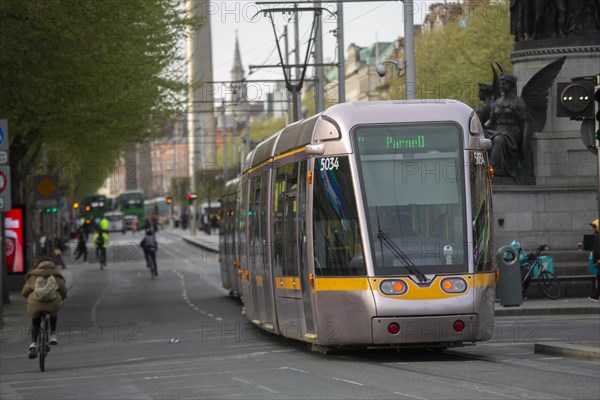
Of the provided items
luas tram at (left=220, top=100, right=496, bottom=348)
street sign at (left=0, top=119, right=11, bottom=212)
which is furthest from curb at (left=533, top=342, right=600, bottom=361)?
street sign at (left=0, top=119, right=11, bottom=212)

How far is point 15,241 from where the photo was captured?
4044cm

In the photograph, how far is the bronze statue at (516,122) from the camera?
31.8 meters

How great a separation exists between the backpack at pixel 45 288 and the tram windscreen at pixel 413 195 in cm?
553

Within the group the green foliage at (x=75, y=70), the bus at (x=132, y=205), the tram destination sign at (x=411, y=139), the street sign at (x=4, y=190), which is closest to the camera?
the tram destination sign at (x=411, y=139)

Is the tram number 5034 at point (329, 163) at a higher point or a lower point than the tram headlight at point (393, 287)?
higher

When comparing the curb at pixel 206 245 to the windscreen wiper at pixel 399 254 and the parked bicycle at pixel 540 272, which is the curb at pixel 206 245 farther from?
the windscreen wiper at pixel 399 254

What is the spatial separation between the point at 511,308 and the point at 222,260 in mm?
14131

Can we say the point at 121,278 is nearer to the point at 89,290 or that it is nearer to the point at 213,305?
the point at 89,290

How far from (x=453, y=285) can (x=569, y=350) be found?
6.90 feet

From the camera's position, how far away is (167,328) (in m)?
28.5

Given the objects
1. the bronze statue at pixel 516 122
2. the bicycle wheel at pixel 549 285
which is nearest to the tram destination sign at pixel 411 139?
the bicycle wheel at pixel 549 285

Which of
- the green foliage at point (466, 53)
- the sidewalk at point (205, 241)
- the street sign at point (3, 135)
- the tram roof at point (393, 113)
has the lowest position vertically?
the sidewalk at point (205, 241)

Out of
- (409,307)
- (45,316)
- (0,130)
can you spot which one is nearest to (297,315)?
(409,307)

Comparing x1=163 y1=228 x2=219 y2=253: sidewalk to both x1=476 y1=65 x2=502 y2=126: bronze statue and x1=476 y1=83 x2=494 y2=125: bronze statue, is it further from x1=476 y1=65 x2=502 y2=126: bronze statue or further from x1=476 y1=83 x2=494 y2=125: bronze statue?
x1=476 y1=65 x2=502 y2=126: bronze statue
